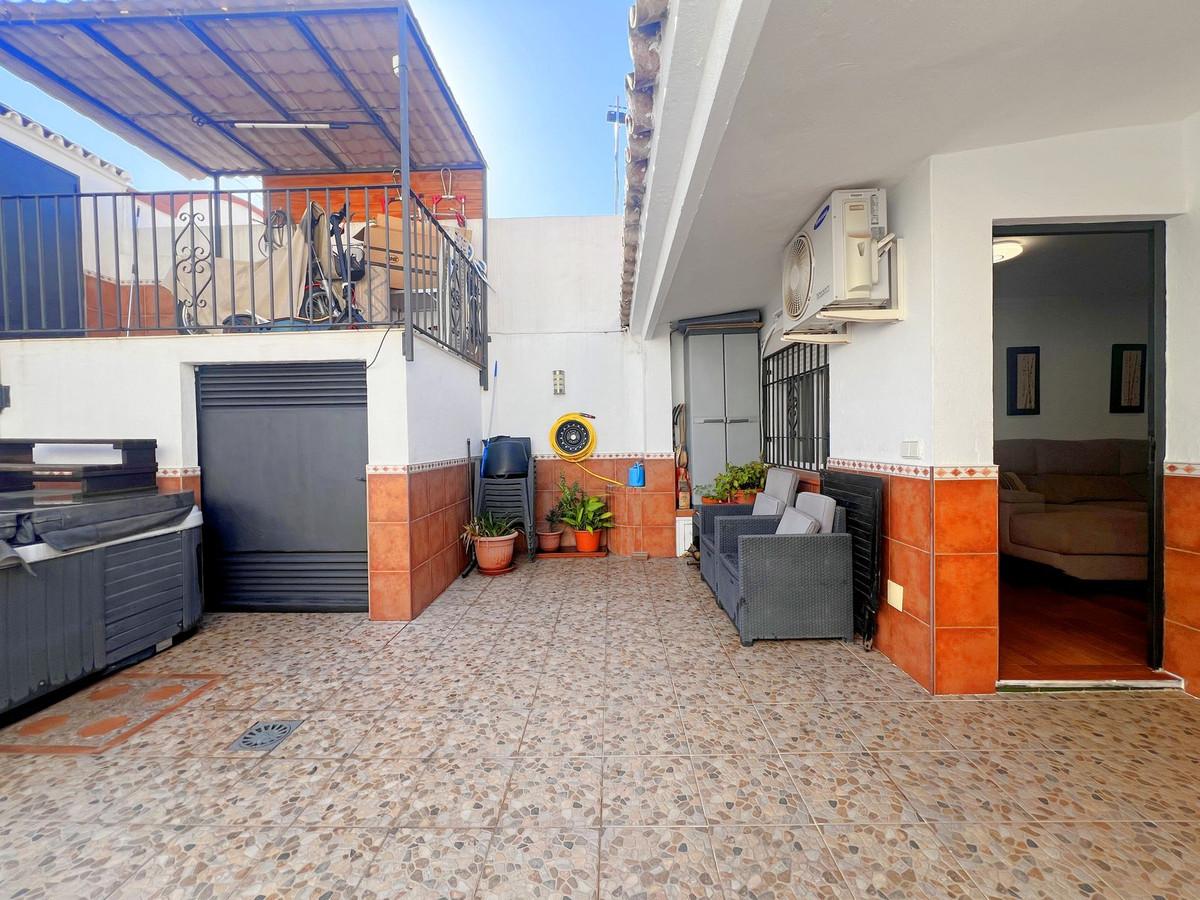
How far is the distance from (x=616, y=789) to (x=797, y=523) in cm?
209

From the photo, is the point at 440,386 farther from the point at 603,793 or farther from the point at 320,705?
the point at 603,793

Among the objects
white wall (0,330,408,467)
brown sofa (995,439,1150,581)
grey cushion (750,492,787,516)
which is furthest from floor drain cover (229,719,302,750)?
brown sofa (995,439,1150,581)

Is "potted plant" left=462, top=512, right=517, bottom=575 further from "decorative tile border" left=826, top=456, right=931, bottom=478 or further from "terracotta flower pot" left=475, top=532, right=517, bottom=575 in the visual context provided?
"decorative tile border" left=826, top=456, right=931, bottom=478

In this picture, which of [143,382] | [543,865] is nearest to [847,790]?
[543,865]

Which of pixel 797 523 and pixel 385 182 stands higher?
pixel 385 182

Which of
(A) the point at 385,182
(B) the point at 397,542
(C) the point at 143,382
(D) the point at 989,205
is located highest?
(A) the point at 385,182

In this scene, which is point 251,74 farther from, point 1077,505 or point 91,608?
point 1077,505

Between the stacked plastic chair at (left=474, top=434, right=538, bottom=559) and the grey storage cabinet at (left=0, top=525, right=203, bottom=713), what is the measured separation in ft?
7.75

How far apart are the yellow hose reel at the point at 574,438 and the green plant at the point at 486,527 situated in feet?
3.58

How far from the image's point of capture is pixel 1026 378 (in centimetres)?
555

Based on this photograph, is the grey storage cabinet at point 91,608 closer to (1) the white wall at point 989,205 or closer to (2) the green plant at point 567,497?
(2) the green plant at point 567,497

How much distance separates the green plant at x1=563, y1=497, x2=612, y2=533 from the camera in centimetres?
553

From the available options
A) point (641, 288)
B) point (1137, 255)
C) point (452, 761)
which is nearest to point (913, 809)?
point (452, 761)

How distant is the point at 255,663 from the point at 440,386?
2.38 m
